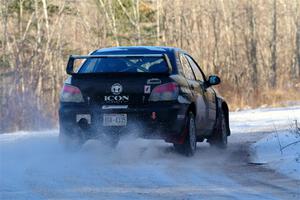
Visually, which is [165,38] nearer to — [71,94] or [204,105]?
[204,105]

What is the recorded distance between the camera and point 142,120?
10.2 meters

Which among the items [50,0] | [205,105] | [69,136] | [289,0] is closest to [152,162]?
[69,136]

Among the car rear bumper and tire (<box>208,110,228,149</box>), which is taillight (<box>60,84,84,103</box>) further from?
tire (<box>208,110,228,149</box>)

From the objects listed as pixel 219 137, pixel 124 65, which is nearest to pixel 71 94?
pixel 124 65

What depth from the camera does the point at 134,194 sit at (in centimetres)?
706

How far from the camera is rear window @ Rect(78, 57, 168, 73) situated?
10742 mm

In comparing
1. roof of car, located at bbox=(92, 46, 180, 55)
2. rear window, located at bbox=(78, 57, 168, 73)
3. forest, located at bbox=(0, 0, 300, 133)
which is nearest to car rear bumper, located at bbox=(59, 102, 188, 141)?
rear window, located at bbox=(78, 57, 168, 73)

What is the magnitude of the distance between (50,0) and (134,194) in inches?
1393

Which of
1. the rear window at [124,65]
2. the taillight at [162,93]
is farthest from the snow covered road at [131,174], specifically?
the rear window at [124,65]

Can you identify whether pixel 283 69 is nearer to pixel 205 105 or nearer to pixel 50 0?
pixel 50 0

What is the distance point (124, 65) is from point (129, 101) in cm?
76

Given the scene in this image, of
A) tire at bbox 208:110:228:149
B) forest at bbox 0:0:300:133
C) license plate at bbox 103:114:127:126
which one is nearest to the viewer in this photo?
license plate at bbox 103:114:127:126

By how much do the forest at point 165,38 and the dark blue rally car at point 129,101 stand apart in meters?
18.2

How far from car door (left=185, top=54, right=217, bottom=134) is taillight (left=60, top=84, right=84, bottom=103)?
1.80 m
